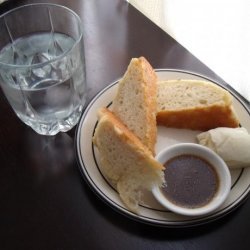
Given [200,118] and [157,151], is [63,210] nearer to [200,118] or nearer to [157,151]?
[157,151]

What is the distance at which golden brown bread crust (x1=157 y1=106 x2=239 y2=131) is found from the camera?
791mm

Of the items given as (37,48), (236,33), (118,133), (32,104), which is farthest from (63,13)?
(236,33)

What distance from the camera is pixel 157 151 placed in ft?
2.60

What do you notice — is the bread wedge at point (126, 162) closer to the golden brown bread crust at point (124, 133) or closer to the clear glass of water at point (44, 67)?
the golden brown bread crust at point (124, 133)

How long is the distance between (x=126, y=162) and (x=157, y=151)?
4.2 inches

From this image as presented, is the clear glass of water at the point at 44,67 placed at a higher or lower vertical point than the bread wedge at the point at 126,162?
higher

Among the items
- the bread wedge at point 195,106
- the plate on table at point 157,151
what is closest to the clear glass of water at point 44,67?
the plate on table at point 157,151

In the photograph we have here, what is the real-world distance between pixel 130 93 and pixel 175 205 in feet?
0.91

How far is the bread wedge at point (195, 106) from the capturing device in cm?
79

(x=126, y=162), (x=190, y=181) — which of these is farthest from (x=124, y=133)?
(x=190, y=181)

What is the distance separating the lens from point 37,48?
2.89 feet

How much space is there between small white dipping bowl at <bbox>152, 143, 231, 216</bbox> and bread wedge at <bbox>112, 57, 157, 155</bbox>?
4 cm

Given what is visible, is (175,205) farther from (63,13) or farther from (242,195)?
(63,13)

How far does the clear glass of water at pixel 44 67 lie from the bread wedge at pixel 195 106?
0.66 ft
